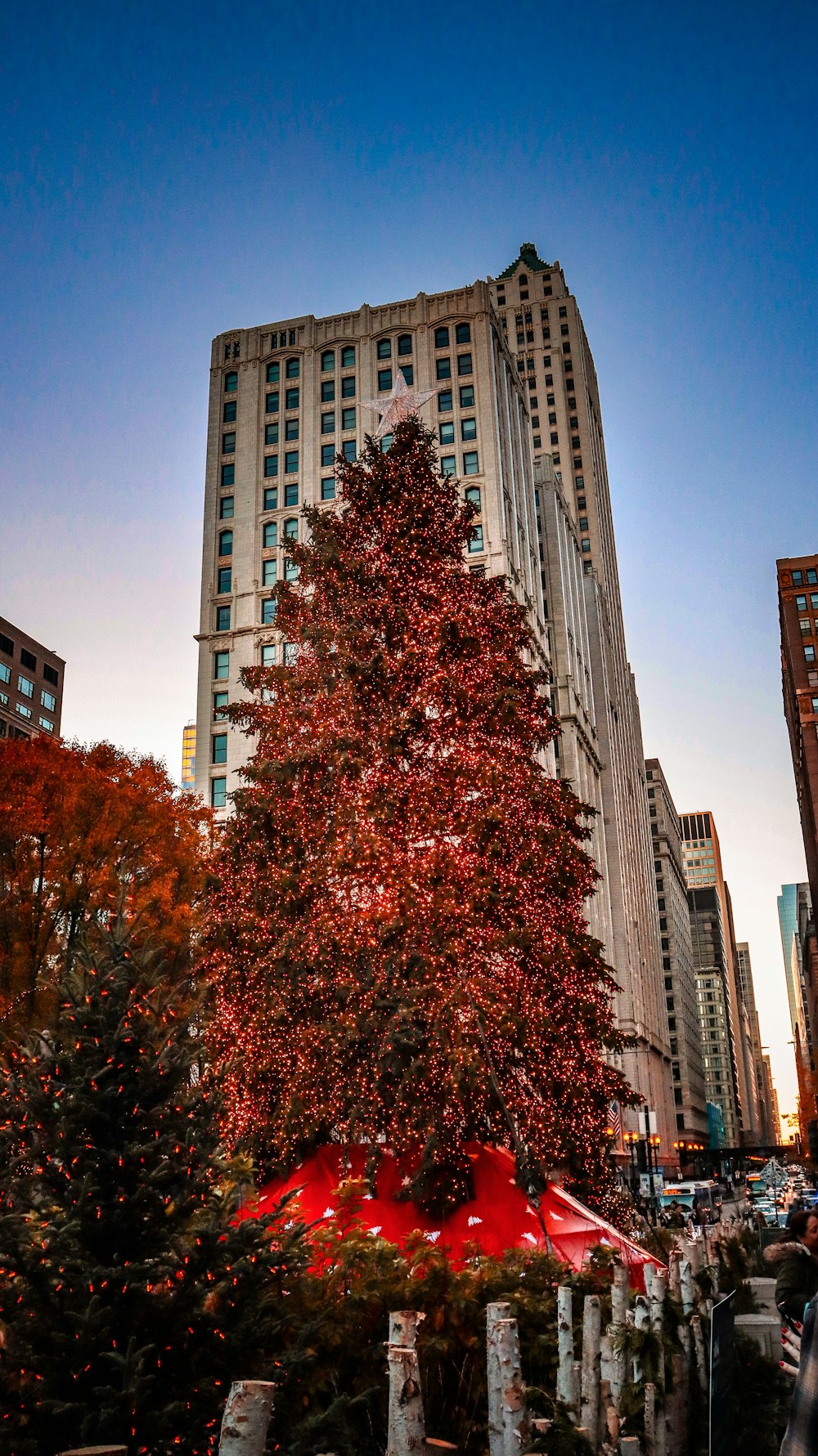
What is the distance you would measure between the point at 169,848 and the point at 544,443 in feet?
319

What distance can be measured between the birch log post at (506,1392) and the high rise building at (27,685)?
107935mm

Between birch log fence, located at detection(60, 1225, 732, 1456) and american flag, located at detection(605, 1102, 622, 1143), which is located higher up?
american flag, located at detection(605, 1102, 622, 1143)

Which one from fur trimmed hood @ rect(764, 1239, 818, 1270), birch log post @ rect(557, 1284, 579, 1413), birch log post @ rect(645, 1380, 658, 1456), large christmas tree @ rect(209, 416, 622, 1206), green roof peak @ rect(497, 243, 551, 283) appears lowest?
birch log post @ rect(645, 1380, 658, 1456)

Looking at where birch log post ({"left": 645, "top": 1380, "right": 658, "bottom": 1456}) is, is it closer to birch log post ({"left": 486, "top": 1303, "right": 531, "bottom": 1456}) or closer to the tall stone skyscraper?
Result: birch log post ({"left": 486, "top": 1303, "right": 531, "bottom": 1456})

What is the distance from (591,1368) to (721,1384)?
142 inches

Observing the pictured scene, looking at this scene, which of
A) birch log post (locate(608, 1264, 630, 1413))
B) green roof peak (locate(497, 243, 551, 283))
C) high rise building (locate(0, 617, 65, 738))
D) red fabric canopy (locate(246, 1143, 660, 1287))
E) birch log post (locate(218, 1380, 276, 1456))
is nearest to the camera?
birch log post (locate(218, 1380, 276, 1456))

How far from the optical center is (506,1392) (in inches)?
278

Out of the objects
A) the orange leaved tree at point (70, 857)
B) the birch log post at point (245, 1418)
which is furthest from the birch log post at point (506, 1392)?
the orange leaved tree at point (70, 857)

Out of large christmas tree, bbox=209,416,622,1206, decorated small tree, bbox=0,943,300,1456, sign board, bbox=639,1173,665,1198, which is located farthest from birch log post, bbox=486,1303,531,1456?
sign board, bbox=639,1173,665,1198

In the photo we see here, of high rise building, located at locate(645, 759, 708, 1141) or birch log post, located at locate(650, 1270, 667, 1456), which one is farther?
high rise building, located at locate(645, 759, 708, 1141)

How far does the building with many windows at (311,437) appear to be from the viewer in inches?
2451

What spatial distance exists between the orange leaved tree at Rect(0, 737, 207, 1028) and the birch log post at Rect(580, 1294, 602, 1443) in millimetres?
22251

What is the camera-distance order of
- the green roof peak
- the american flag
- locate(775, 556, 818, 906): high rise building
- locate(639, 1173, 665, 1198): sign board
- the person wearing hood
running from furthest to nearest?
the green roof peak → locate(775, 556, 818, 906): high rise building → locate(639, 1173, 665, 1198): sign board → the american flag → the person wearing hood

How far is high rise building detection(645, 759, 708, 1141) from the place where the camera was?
145 metres
